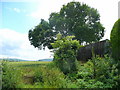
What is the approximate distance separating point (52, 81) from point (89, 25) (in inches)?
555

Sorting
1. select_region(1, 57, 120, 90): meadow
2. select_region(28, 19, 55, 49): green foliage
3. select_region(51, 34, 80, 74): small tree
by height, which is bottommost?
select_region(1, 57, 120, 90): meadow

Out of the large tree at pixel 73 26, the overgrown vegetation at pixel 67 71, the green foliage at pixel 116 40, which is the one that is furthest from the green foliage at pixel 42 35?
the green foliage at pixel 116 40

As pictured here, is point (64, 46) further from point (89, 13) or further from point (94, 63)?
point (89, 13)

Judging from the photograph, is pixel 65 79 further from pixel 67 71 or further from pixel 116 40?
pixel 116 40

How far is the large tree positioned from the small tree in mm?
9337

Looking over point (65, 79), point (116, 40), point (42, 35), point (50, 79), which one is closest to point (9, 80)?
point (50, 79)

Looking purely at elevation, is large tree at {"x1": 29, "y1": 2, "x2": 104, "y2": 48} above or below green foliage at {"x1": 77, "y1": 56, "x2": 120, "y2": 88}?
Answer: above

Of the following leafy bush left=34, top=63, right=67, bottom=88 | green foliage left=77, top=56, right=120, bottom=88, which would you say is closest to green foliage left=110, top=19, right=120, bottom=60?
green foliage left=77, top=56, right=120, bottom=88

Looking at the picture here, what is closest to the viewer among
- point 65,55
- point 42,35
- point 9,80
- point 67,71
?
point 9,80

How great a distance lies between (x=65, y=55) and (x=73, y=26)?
11.1 m

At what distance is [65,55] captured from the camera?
6.20 meters

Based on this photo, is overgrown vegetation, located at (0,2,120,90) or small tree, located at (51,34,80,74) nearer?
overgrown vegetation, located at (0,2,120,90)

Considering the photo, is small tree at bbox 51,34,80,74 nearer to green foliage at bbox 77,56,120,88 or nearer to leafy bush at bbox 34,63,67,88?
green foliage at bbox 77,56,120,88

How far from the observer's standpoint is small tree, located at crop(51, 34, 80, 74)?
5945 millimetres
